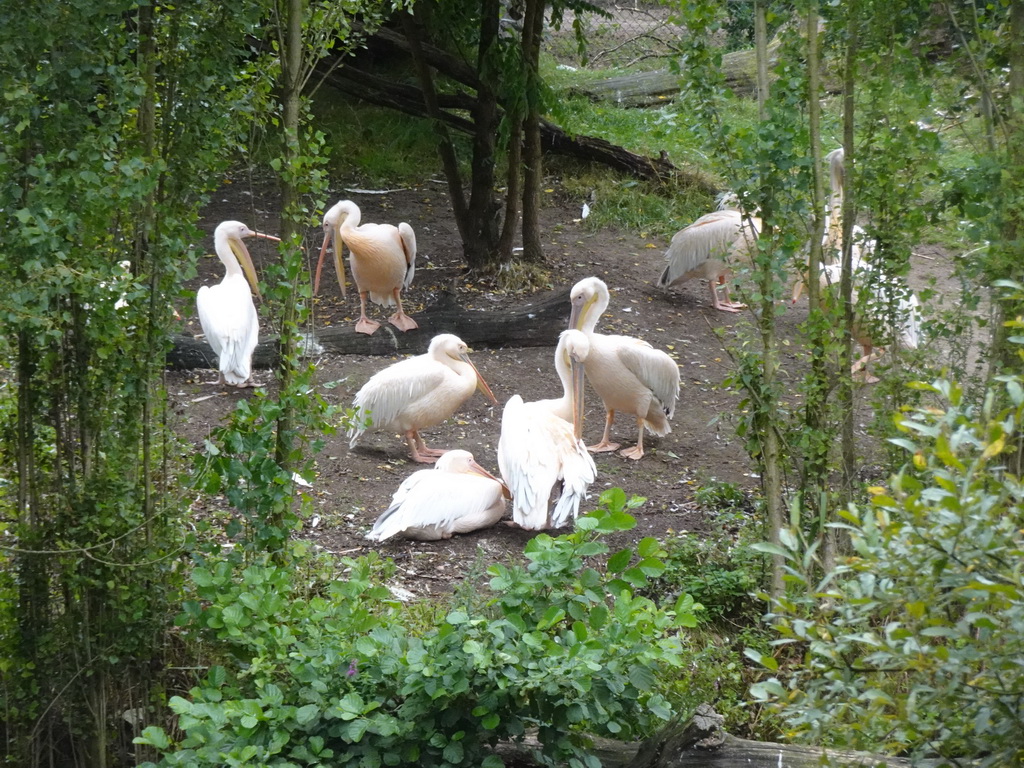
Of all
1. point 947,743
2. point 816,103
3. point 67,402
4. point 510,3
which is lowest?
point 947,743

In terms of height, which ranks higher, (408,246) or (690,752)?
(408,246)

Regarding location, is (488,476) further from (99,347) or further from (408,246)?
(408,246)

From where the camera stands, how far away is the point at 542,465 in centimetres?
505

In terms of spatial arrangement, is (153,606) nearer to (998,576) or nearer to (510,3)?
(998,576)

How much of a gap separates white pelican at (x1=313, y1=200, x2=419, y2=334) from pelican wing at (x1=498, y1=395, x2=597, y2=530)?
7.66ft

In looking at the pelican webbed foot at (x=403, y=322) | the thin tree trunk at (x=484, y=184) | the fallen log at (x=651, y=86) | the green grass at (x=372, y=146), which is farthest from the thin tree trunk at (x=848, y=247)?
the fallen log at (x=651, y=86)

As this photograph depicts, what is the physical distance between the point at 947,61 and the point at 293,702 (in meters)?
3.20

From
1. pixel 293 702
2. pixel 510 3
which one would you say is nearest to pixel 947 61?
pixel 293 702

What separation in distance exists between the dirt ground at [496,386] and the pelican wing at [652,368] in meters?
0.35

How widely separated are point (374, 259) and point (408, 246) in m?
0.45

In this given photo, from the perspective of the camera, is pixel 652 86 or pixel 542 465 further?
pixel 652 86

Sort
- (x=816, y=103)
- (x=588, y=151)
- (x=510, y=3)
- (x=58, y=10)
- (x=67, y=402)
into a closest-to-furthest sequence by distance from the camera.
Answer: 1. (x=58, y=10)
2. (x=67, y=402)
3. (x=816, y=103)
4. (x=510, y=3)
5. (x=588, y=151)

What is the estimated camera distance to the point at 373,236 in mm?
7645

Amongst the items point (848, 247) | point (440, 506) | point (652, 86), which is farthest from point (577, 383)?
point (652, 86)
